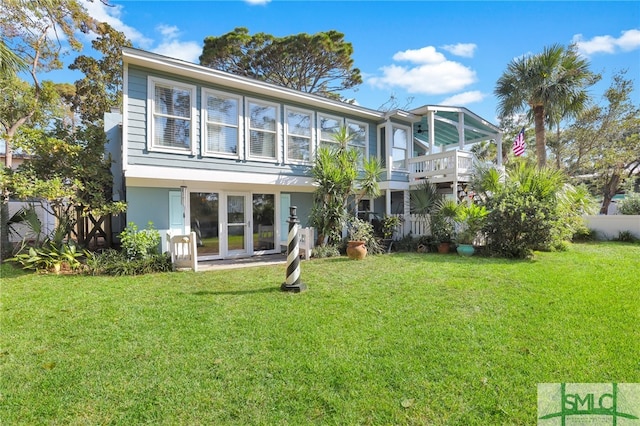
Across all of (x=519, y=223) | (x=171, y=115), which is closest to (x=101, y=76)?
(x=171, y=115)

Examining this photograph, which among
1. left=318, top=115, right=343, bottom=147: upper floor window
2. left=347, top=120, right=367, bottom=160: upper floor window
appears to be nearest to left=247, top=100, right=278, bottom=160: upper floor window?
left=318, top=115, right=343, bottom=147: upper floor window

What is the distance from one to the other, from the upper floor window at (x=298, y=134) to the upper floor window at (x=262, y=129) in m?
0.41

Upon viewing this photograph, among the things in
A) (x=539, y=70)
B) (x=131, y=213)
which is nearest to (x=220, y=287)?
(x=131, y=213)

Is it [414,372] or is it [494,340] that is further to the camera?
[494,340]

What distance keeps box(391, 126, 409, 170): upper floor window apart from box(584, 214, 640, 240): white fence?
7.45 meters

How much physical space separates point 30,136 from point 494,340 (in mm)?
9977

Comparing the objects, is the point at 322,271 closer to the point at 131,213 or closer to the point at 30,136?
the point at 131,213

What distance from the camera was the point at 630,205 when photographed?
12.2 meters

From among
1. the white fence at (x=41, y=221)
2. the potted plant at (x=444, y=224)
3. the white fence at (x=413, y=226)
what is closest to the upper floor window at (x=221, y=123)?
the white fence at (x=413, y=226)

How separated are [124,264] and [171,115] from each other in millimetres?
3711

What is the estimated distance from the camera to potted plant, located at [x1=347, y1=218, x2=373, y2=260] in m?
8.23

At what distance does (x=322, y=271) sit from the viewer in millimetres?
6684

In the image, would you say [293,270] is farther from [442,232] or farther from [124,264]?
[442,232]

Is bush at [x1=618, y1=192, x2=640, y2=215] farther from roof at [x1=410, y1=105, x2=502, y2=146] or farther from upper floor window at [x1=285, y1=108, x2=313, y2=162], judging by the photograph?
upper floor window at [x1=285, y1=108, x2=313, y2=162]
